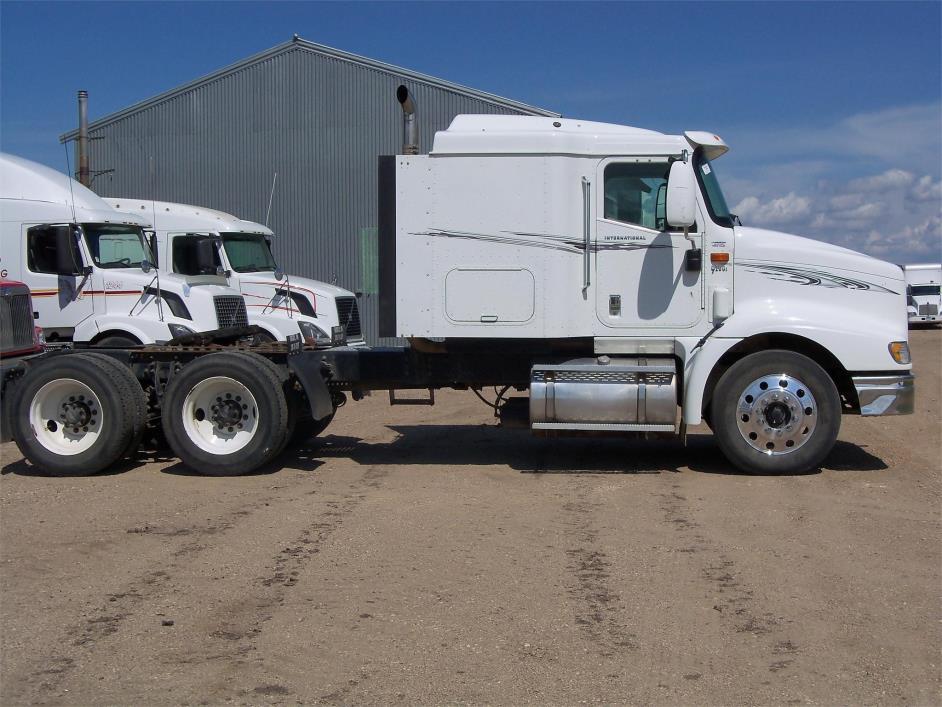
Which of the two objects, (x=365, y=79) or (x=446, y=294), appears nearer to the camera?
(x=446, y=294)

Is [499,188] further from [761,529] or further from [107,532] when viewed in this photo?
A: [107,532]

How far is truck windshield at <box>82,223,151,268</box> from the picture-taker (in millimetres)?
14086

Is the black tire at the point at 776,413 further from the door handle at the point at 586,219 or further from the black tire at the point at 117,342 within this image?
the black tire at the point at 117,342

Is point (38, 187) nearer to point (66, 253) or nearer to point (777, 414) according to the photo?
point (66, 253)

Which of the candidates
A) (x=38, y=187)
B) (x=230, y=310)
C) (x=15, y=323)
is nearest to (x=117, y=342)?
(x=15, y=323)

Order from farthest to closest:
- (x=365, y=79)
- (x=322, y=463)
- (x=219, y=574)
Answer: (x=365, y=79) → (x=322, y=463) → (x=219, y=574)

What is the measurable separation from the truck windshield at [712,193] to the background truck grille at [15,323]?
7667 millimetres

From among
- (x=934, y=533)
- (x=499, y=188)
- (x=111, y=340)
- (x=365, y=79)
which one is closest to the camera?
(x=934, y=533)

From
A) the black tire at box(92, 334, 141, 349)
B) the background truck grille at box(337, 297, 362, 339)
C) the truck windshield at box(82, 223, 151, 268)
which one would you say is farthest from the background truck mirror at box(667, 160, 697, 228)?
the background truck grille at box(337, 297, 362, 339)

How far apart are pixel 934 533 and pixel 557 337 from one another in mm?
3696

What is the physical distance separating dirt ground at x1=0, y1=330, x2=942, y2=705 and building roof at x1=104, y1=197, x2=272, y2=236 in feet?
25.6

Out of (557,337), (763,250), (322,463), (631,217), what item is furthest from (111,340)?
(763,250)

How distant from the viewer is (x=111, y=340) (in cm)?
1217

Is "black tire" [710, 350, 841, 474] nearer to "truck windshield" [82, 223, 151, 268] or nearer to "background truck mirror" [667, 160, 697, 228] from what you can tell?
"background truck mirror" [667, 160, 697, 228]
